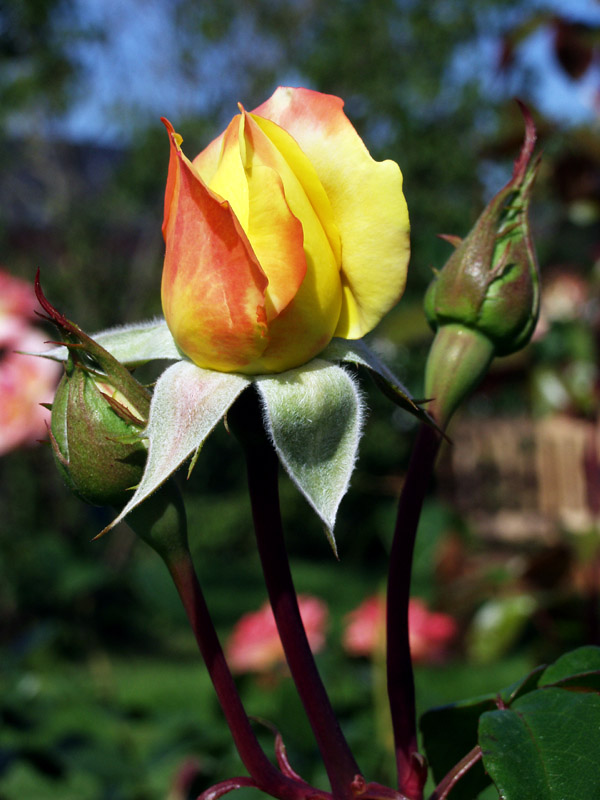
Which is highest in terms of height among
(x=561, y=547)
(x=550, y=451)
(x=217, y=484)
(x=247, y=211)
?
(x=247, y=211)

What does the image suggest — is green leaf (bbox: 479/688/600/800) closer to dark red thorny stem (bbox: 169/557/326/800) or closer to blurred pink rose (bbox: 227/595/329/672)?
dark red thorny stem (bbox: 169/557/326/800)

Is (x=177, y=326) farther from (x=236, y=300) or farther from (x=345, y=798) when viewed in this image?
(x=345, y=798)

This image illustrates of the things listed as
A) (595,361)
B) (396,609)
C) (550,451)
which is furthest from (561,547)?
(550,451)

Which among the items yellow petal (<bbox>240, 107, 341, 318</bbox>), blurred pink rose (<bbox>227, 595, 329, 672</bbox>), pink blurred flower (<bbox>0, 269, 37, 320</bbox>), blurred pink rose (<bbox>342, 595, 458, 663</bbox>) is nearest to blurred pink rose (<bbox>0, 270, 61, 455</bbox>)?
pink blurred flower (<bbox>0, 269, 37, 320</bbox>)

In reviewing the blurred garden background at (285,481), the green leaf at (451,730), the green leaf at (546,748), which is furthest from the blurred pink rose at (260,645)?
the green leaf at (546,748)

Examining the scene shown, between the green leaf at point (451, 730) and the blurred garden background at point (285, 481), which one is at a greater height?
the green leaf at point (451, 730)

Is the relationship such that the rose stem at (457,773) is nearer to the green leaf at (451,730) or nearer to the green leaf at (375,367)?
the green leaf at (451,730)

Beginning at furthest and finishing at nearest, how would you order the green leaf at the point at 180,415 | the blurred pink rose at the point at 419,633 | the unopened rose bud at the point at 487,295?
the blurred pink rose at the point at 419,633, the unopened rose bud at the point at 487,295, the green leaf at the point at 180,415
